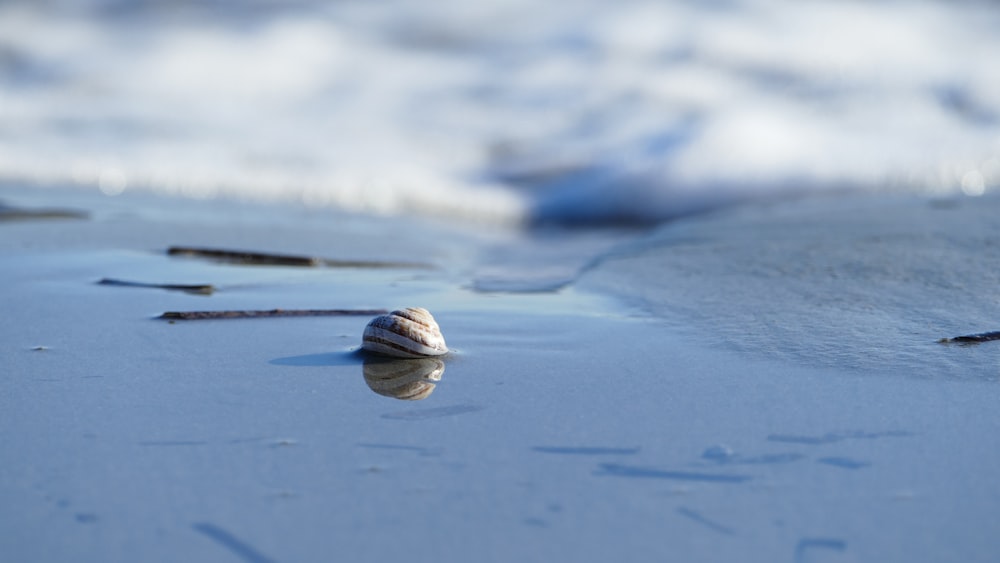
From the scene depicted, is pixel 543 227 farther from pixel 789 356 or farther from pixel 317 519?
pixel 317 519

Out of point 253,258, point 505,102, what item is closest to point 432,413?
point 253,258

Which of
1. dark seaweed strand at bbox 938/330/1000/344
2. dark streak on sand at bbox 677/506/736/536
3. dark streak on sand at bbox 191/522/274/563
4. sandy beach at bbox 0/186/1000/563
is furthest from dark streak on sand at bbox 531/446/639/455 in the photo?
dark seaweed strand at bbox 938/330/1000/344

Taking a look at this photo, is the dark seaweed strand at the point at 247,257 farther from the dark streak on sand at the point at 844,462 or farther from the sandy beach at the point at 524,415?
the dark streak on sand at the point at 844,462

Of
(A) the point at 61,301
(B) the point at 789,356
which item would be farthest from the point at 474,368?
(A) the point at 61,301

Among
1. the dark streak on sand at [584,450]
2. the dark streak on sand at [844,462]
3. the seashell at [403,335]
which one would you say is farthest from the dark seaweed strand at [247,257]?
the dark streak on sand at [844,462]

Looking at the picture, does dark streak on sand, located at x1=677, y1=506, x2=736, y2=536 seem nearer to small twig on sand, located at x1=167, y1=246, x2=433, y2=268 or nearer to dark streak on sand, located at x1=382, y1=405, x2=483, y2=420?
dark streak on sand, located at x1=382, y1=405, x2=483, y2=420

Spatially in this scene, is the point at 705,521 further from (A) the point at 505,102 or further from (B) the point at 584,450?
(A) the point at 505,102
